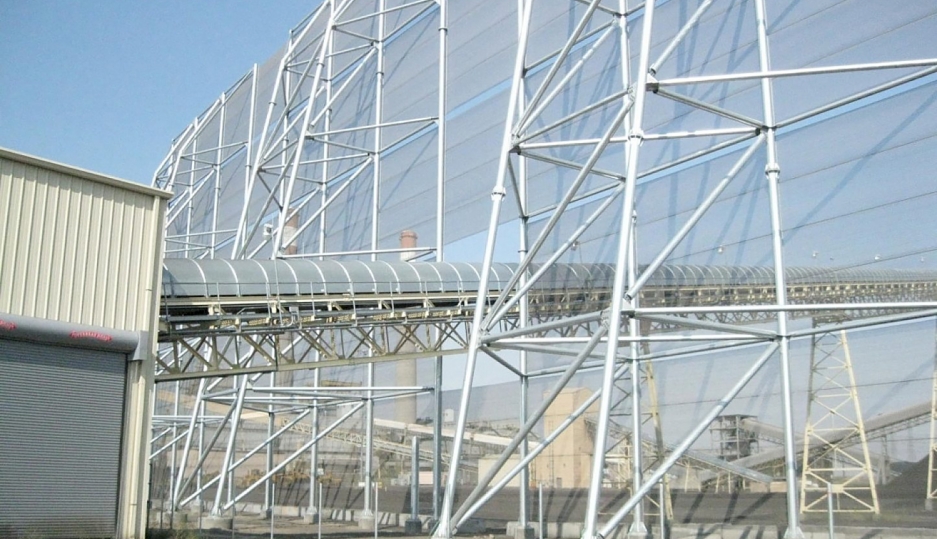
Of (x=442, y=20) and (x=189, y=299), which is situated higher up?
(x=442, y=20)

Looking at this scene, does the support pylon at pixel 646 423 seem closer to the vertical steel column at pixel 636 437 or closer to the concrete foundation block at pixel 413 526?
the vertical steel column at pixel 636 437

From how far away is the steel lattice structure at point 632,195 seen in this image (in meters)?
12.3

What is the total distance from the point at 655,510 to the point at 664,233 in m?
4.50

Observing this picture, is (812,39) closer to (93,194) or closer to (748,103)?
(748,103)

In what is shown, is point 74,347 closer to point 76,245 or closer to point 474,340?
point 76,245

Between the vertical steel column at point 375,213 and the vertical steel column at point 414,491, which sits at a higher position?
the vertical steel column at point 375,213

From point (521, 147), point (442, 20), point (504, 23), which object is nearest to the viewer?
→ point (521, 147)

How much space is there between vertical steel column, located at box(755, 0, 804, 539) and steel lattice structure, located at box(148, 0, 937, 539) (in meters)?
0.03

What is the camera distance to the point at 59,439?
1355 centimetres

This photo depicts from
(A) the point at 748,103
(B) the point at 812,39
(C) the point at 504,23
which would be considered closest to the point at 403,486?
(C) the point at 504,23

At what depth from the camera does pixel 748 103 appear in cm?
1517

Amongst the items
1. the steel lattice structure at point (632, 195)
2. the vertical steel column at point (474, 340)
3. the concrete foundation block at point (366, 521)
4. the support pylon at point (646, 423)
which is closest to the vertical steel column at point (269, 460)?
the steel lattice structure at point (632, 195)

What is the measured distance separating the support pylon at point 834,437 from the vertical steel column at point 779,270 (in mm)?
378

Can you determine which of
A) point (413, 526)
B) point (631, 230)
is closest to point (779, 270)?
point (631, 230)
